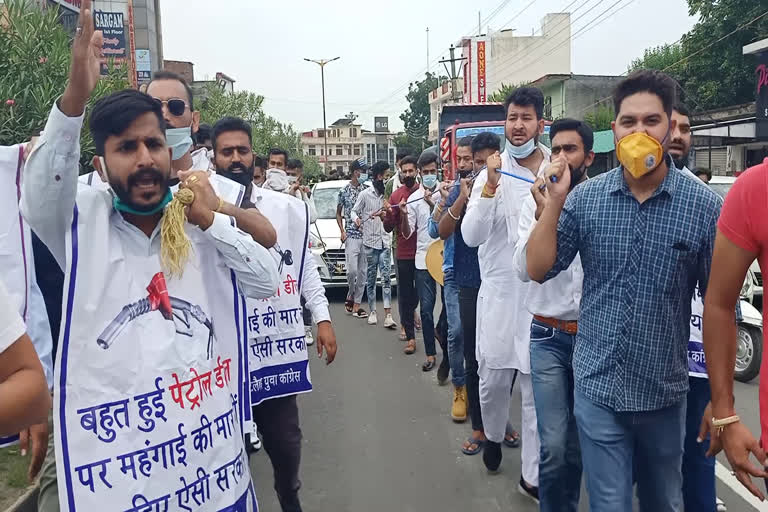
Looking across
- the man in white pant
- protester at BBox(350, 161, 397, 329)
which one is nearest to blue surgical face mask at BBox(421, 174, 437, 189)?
protester at BBox(350, 161, 397, 329)

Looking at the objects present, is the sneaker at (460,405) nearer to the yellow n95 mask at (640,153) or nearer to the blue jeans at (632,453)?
the blue jeans at (632,453)

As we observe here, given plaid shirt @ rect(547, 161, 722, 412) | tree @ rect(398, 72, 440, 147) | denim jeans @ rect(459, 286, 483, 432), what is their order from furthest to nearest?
tree @ rect(398, 72, 440, 147) < denim jeans @ rect(459, 286, 483, 432) < plaid shirt @ rect(547, 161, 722, 412)

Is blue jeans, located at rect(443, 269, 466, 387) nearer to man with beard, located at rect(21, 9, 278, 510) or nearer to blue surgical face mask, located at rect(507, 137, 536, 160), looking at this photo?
blue surgical face mask, located at rect(507, 137, 536, 160)

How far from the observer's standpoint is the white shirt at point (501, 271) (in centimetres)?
416

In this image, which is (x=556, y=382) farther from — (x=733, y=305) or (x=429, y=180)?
(x=429, y=180)

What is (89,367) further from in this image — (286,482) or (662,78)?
(662,78)

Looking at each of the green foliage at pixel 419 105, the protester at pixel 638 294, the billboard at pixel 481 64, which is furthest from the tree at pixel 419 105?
the protester at pixel 638 294

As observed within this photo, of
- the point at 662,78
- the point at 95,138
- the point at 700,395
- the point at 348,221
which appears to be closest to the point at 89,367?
the point at 95,138

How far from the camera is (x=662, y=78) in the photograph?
2.72 meters

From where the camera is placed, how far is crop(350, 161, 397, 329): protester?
374 inches

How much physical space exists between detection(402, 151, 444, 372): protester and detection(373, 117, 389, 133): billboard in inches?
4593

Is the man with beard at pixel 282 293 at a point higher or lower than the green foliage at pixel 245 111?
lower

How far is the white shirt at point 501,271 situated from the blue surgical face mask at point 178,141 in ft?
6.09

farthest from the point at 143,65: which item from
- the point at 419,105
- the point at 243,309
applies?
the point at 419,105
